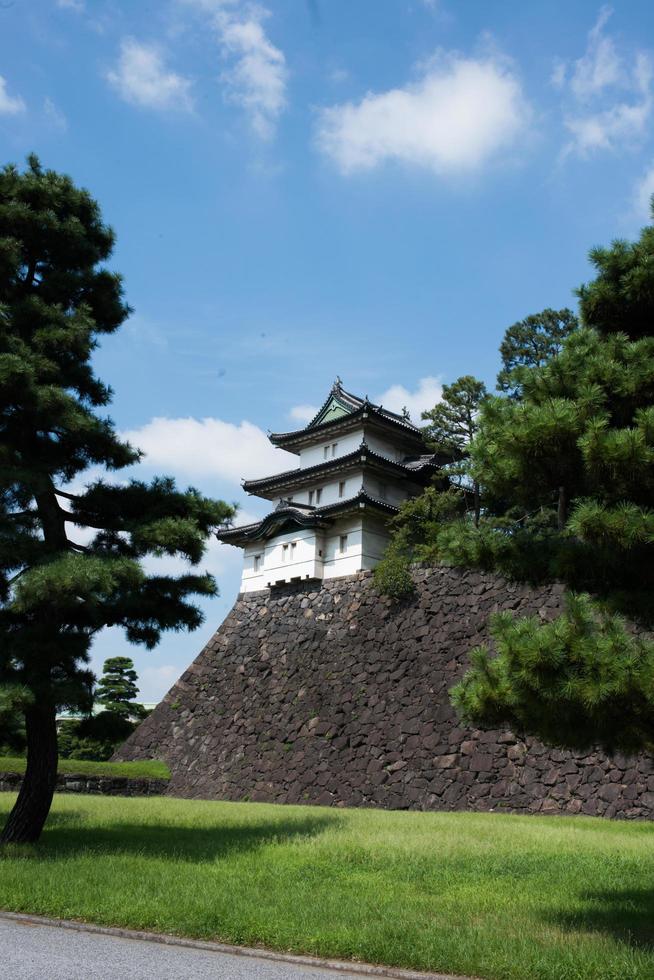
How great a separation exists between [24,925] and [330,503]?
21385mm

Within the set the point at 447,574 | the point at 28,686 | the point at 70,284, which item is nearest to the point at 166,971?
the point at 28,686

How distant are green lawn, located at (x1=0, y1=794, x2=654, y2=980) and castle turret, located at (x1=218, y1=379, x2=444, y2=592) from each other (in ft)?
43.9

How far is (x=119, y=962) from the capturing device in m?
5.09

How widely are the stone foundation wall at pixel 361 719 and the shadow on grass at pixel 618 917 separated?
7.71 meters

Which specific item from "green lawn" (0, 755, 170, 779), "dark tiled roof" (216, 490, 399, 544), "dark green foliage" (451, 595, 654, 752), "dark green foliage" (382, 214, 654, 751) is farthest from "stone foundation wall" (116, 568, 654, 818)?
"dark green foliage" (451, 595, 654, 752)

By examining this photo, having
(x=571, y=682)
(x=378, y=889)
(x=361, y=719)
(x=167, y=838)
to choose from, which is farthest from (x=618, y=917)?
(x=361, y=719)

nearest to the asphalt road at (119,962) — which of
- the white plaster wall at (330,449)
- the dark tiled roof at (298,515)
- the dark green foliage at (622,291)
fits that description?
the dark green foliage at (622,291)

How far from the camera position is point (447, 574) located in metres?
21.6

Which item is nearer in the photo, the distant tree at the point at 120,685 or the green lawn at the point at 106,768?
the green lawn at the point at 106,768

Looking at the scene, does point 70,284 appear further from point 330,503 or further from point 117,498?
point 330,503

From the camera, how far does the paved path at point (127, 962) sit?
4809mm

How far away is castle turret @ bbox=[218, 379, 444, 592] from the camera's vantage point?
25656mm

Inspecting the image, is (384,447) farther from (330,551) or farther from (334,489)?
(330,551)

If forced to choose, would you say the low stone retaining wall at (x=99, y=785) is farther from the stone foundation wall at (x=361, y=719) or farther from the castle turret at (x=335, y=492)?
the castle turret at (x=335, y=492)
